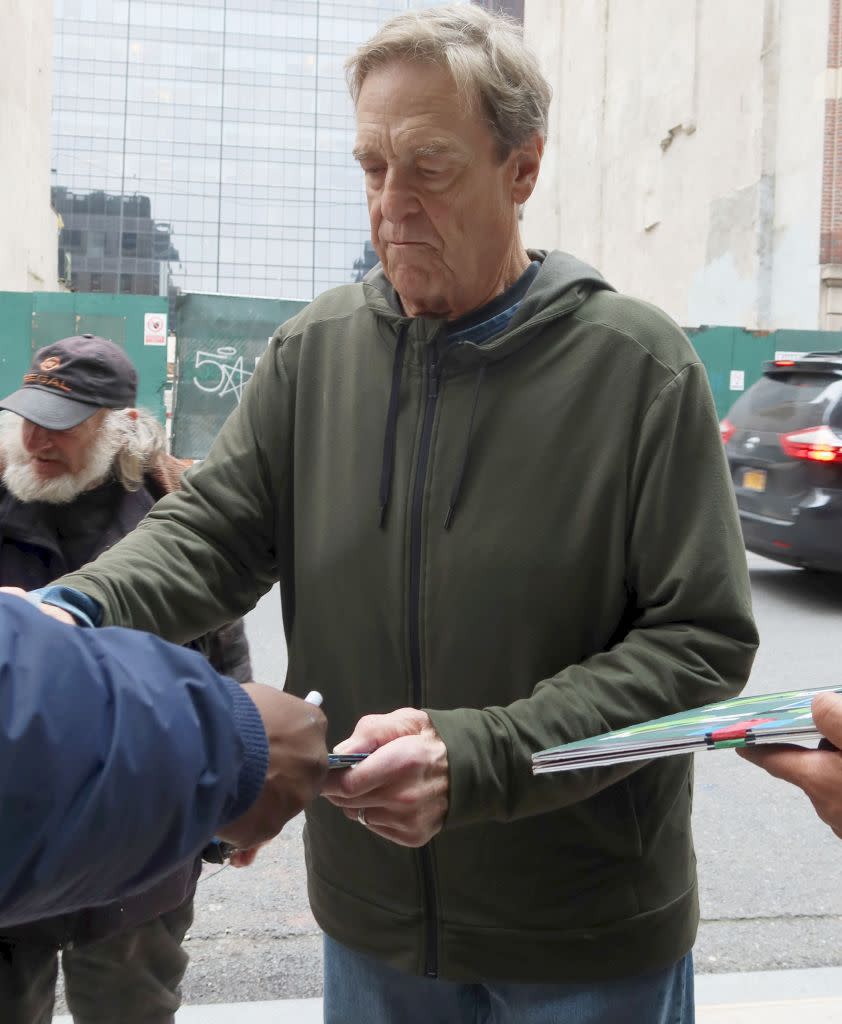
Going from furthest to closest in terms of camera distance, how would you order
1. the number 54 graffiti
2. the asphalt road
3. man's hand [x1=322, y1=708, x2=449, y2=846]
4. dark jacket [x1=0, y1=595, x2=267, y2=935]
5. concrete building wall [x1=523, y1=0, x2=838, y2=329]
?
concrete building wall [x1=523, y1=0, x2=838, y2=329] < the number 54 graffiti < the asphalt road < man's hand [x1=322, y1=708, x2=449, y2=846] < dark jacket [x1=0, y1=595, x2=267, y2=935]

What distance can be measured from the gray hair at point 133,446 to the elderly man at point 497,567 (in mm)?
1150

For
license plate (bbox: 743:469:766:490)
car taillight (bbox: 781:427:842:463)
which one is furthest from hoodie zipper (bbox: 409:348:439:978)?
license plate (bbox: 743:469:766:490)

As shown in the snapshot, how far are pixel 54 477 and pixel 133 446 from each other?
0.75ft

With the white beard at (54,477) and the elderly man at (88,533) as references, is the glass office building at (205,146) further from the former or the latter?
the white beard at (54,477)

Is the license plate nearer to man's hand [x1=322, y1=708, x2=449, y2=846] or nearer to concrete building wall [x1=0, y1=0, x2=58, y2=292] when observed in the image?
man's hand [x1=322, y1=708, x2=449, y2=846]

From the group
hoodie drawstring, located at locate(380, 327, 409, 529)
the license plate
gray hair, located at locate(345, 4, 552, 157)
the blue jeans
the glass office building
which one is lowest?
the blue jeans

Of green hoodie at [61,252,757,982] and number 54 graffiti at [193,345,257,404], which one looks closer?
green hoodie at [61,252,757,982]

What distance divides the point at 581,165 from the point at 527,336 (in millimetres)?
33020

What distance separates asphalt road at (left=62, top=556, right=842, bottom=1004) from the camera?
3605 mm

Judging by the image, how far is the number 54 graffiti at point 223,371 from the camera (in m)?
13.7

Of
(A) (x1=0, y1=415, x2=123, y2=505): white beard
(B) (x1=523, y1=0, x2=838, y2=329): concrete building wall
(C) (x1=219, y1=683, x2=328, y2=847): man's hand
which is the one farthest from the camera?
(B) (x1=523, y1=0, x2=838, y2=329): concrete building wall

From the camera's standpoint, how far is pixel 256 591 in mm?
2057

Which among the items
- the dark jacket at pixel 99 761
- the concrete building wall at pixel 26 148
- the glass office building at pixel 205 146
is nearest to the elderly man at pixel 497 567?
the dark jacket at pixel 99 761

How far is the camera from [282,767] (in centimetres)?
132
